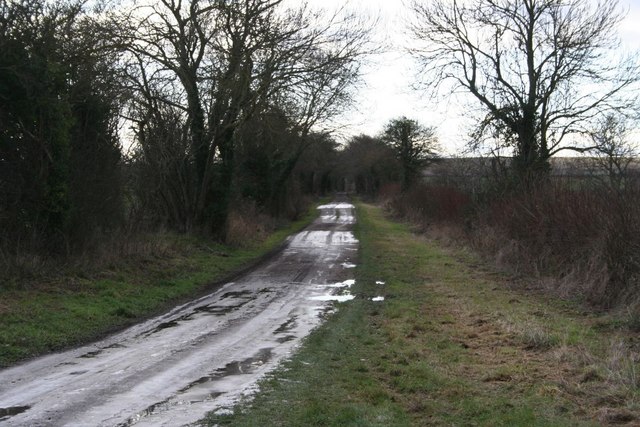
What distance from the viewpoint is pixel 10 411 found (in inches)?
223

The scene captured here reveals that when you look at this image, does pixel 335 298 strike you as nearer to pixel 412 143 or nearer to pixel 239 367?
pixel 239 367

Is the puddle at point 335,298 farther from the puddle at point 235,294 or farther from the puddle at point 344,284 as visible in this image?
the puddle at point 235,294

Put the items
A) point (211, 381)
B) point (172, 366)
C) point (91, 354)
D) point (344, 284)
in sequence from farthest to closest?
1. point (344, 284)
2. point (91, 354)
3. point (172, 366)
4. point (211, 381)

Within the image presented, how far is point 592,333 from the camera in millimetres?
9180

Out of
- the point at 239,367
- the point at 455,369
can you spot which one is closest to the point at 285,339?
the point at 239,367

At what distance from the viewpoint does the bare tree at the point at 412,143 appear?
62616 mm

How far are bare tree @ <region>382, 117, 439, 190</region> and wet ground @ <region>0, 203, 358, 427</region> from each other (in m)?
49.6

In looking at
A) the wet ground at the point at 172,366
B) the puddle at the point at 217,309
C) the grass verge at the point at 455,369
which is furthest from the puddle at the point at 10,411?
the puddle at the point at 217,309

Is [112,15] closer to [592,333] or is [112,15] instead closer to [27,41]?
[27,41]

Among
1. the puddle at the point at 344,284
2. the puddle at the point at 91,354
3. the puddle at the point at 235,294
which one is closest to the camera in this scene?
the puddle at the point at 91,354

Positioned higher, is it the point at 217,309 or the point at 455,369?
the point at 217,309

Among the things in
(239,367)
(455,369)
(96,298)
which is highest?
(96,298)

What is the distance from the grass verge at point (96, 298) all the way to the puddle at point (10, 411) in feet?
6.72

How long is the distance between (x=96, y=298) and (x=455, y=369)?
767 cm
